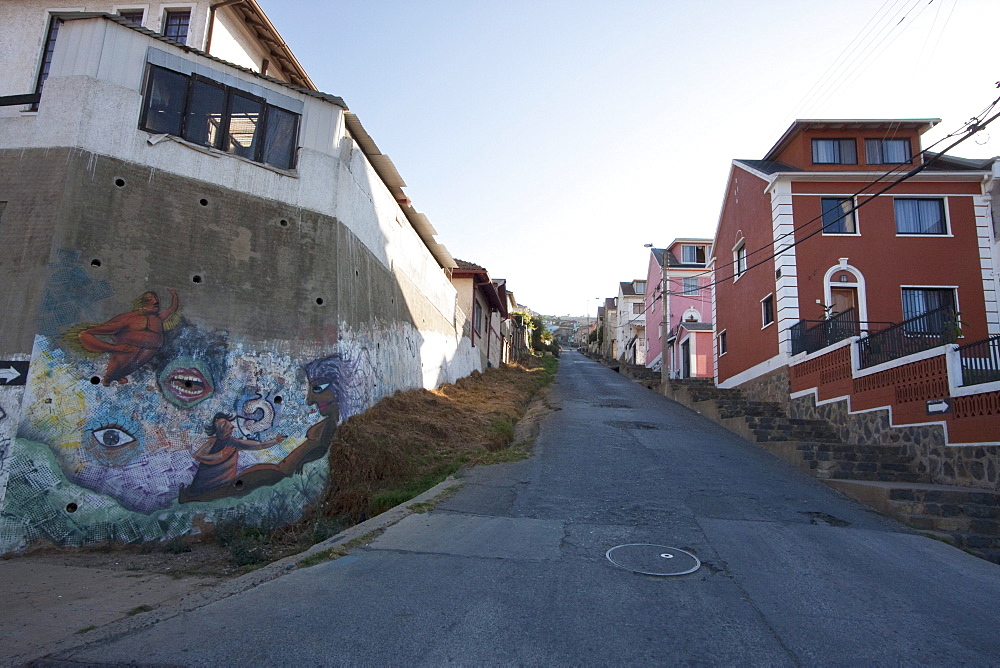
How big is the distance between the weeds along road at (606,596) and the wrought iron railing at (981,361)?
3173mm

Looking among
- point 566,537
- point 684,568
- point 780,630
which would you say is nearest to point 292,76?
point 566,537

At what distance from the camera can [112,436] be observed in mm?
8961

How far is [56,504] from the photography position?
28.0 ft

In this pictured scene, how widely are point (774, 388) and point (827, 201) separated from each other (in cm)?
611

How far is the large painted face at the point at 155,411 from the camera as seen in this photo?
8789 millimetres

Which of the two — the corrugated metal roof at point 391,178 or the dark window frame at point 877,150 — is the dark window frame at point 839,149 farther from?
the corrugated metal roof at point 391,178

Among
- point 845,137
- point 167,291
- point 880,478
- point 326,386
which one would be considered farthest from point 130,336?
point 845,137

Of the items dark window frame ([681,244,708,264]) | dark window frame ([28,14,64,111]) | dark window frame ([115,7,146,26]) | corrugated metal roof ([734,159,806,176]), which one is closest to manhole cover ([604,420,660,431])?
corrugated metal roof ([734,159,806,176])

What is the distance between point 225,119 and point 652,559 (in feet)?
32.9

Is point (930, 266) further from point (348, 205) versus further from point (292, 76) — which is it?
point (292, 76)

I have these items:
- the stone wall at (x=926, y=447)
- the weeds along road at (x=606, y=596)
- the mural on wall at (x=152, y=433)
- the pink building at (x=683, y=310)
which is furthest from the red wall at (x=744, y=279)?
the mural on wall at (x=152, y=433)

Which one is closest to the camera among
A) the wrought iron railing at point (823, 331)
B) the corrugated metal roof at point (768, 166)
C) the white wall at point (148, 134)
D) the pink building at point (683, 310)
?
the white wall at point (148, 134)

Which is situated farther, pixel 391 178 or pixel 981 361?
pixel 391 178

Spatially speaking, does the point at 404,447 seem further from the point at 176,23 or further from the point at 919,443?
the point at 176,23
